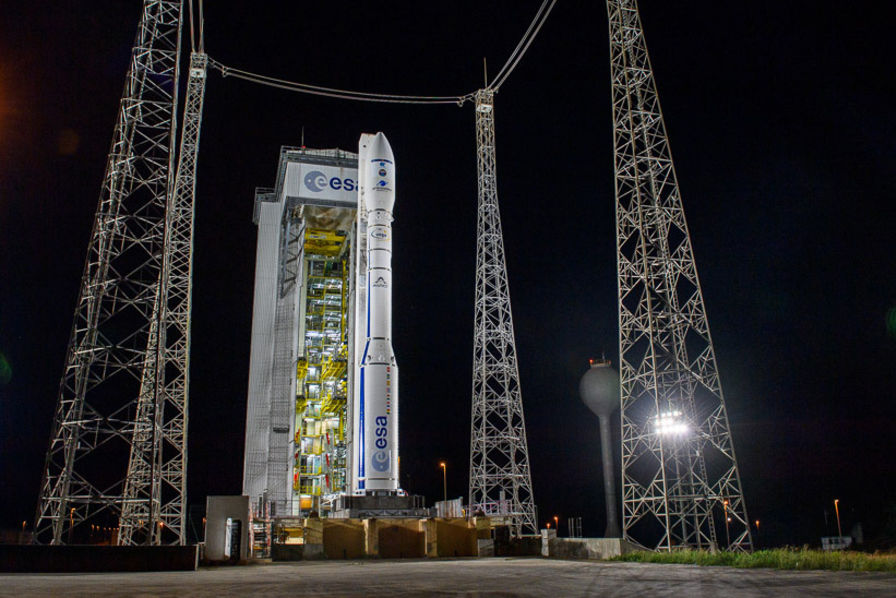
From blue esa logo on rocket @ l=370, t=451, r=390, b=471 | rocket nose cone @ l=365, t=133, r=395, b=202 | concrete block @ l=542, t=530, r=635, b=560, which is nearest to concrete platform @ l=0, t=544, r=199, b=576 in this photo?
blue esa logo on rocket @ l=370, t=451, r=390, b=471

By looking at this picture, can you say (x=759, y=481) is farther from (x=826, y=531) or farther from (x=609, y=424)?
(x=609, y=424)

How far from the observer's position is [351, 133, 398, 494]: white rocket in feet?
107

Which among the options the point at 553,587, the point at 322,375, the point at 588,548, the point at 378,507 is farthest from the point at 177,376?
the point at 553,587

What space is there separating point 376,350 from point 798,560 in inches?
839

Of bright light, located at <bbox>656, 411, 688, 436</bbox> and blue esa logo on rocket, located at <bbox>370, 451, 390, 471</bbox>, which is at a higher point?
bright light, located at <bbox>656, 411, 688, 436</bbox>

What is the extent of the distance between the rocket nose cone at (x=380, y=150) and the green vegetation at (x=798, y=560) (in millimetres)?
23783

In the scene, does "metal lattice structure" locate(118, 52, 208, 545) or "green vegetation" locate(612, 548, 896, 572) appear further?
"metal lattice structure" locate(118, 52, 208, 545)

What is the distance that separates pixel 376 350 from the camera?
113ft

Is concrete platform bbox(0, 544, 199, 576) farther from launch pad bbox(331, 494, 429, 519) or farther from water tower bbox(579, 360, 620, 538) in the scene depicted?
water tower bbox(579, 360, 620, 538)

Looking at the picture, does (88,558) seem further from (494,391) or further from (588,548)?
(494,391)

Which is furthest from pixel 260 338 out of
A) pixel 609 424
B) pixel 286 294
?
pixel 609 424

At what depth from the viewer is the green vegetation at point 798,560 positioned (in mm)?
15180

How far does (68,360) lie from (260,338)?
22.5m

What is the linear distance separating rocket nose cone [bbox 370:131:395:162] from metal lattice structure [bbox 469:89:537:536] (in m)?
6.43
